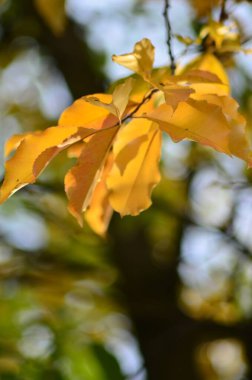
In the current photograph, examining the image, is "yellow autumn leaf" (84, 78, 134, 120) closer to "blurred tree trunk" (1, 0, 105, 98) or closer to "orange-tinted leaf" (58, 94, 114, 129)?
"orange-tinted leaf" (58, 94, 114, 129)

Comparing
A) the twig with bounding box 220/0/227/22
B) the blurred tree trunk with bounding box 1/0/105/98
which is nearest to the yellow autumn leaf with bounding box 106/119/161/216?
the twig with bounding box 220/0/227/22

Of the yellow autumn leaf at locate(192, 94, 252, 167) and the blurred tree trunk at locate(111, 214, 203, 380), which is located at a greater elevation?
the yellow autumn leaf at locate(192, 94, 252, 167)

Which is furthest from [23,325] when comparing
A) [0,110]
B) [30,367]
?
[0,110]

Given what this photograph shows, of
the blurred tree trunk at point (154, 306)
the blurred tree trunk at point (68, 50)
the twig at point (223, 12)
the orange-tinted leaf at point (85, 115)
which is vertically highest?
the orange-tinted leaf at point (85, 115)

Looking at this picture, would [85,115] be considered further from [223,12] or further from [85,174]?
[223,12]

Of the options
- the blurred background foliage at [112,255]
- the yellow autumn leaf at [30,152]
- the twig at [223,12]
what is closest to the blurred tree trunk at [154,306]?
the blurred background foliage at [112,255]

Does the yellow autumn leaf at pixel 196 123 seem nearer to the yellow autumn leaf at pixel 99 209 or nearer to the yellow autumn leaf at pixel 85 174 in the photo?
the yellow autumn leaf at pixel 85 174
